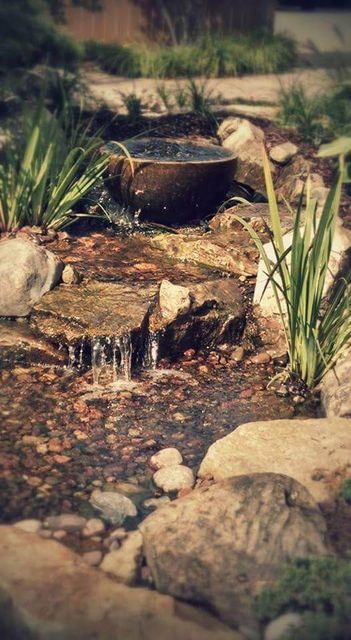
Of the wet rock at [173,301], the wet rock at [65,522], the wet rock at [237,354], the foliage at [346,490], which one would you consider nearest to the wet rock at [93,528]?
the wet rock at [65,522]

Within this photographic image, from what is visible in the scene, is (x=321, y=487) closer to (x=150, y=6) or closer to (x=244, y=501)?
(x=244, y=501)


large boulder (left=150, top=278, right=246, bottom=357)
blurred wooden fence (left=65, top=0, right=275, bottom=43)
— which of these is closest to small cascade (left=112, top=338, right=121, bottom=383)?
large boulder (left=150, top=278, right=246, bottom=357)

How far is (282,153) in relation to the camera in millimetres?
7926

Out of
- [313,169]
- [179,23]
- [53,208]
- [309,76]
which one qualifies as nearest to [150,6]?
[179,23]

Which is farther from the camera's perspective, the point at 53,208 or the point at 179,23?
the point at 179,23

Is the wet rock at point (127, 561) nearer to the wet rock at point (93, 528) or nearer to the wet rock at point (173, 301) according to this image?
the wet rock at point (93, 528)

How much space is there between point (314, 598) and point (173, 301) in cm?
262

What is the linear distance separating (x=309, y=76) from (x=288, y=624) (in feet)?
31.3

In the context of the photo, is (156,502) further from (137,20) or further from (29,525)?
(137,20)

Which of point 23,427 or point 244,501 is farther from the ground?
point 244,501

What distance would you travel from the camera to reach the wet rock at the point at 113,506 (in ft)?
12.1

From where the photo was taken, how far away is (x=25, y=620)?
287cm

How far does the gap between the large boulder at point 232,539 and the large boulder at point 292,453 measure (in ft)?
1.00

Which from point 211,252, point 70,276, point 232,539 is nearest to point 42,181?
point 70,276
